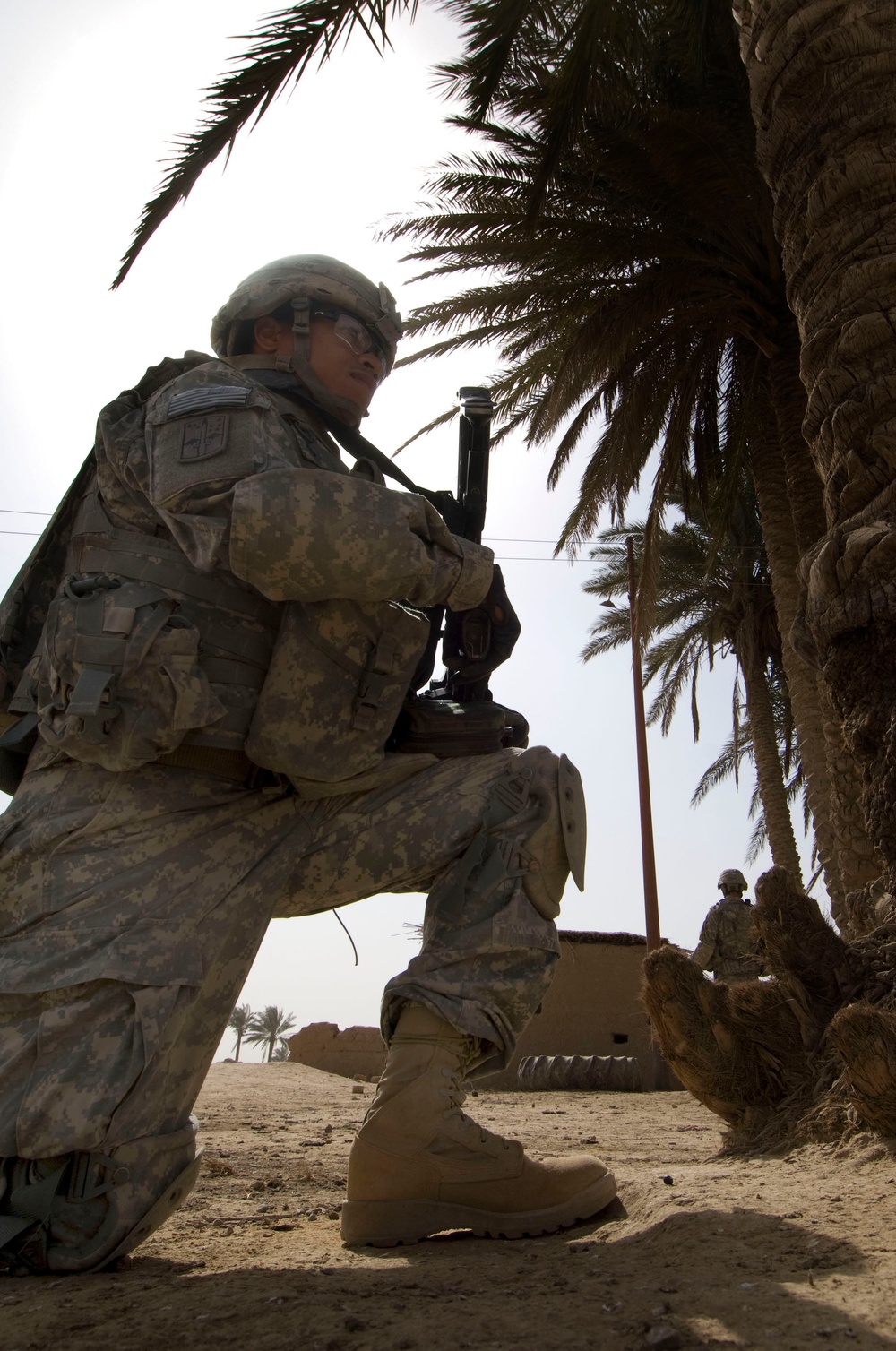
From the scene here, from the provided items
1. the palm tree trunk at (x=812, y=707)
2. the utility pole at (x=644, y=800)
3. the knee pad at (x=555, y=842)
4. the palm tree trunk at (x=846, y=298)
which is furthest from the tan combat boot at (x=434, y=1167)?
the utility pole at (x=644, y=800)

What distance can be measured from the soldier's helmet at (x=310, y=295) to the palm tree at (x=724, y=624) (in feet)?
36.0

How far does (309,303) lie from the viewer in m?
2.43

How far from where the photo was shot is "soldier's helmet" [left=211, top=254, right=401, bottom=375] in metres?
2.44

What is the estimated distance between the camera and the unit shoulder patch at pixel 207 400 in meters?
2.00

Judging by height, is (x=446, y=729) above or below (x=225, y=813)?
above

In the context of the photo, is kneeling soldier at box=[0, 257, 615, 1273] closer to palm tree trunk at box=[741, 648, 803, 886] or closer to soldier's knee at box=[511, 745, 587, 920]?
soldier's knee at box=[511, 745, 587, 920]

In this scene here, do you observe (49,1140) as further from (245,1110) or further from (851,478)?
(245,1110)

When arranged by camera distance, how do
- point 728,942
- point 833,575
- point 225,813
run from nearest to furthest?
point 225,813, point 833,575, point 728,942

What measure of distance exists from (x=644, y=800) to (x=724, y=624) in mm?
4146

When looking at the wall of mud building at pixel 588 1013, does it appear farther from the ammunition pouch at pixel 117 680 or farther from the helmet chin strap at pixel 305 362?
the ammunition pouch at pixel 117 680

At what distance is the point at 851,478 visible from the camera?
324 cm

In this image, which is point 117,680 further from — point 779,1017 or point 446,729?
point 779,1017

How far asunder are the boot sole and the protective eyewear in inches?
71.2

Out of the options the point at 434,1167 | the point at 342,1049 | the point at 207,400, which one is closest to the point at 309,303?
the point at 207,400
